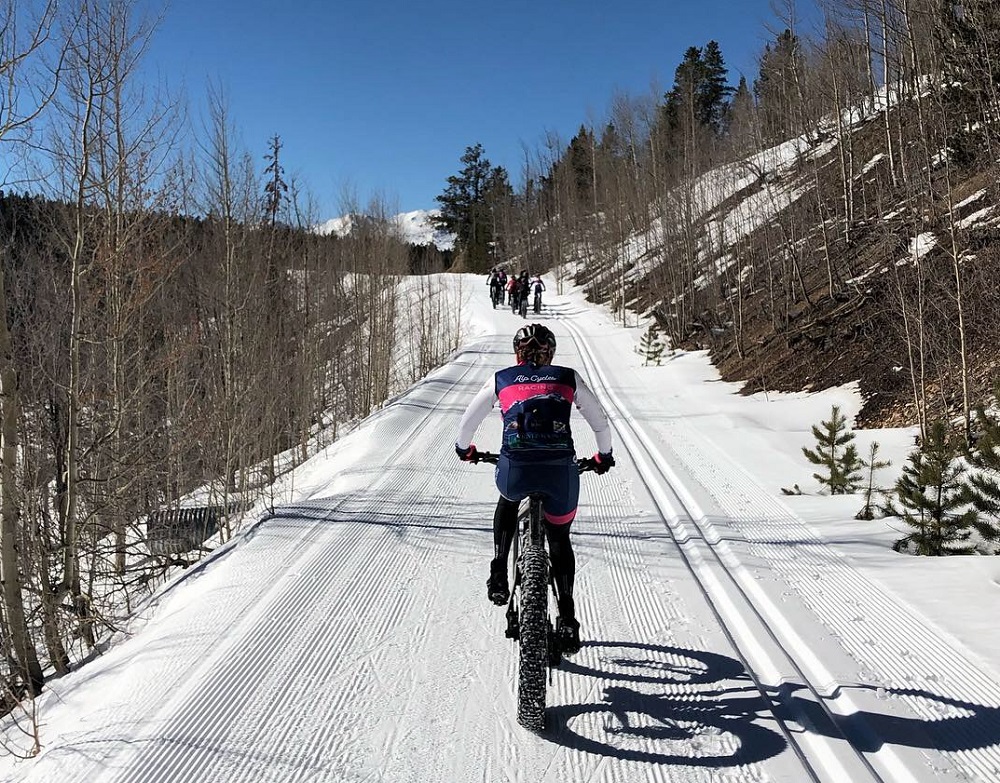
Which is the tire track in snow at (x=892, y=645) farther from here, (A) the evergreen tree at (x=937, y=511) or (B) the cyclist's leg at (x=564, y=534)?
(B) the cyclist's leg at (x=564, y=534)

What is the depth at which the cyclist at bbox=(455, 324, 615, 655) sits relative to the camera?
134 inches

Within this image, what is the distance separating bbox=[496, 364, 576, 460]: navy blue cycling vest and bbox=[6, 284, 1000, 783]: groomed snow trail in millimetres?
1366

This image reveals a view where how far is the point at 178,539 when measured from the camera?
1373 centimetres

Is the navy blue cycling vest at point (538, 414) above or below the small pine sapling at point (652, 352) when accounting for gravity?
below

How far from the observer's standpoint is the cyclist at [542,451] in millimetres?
3396

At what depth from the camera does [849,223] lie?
19312 mm

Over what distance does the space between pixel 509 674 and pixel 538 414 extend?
5.16 feet

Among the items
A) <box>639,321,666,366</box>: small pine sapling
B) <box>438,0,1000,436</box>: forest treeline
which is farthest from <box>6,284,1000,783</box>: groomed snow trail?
<box>639,321,666,366</box>: small pine sapling

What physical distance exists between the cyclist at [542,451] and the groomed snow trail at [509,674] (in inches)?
24.6

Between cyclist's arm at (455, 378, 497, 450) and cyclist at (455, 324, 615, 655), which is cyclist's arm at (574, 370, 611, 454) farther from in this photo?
cyclist's arm at (455, 378, 497, 450)

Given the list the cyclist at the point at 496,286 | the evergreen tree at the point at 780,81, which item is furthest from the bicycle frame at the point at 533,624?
the cyclist at the point at 496,286

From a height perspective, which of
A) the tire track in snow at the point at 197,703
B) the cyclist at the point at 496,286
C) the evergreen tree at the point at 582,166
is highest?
the evergreen tree at the point at 582,166

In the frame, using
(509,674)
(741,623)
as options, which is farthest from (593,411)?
(741,623)

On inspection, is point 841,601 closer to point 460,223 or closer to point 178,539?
point 178,539
